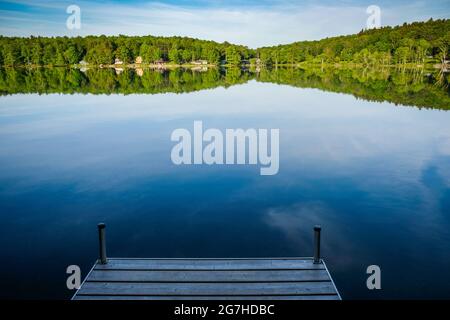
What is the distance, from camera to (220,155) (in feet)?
53.8

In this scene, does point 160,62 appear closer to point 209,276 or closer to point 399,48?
point 399,48

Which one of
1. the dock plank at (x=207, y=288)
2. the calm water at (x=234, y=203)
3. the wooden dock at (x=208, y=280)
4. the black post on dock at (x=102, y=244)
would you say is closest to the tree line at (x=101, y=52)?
the calm water at (x=234, y=203)

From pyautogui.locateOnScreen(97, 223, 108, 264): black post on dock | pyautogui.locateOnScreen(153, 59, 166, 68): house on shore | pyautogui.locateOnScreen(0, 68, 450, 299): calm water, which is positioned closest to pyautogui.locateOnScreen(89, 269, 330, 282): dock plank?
pyautogui.locateOnScreen(97, 223, 108, 264): black post on dock

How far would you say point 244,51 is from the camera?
14100 centimetres

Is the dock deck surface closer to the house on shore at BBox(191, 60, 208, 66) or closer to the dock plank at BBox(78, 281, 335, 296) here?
the dock plank at BBox(78, 281, 335, 296)

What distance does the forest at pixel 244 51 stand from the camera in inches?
3536

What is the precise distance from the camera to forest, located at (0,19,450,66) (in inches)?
3536

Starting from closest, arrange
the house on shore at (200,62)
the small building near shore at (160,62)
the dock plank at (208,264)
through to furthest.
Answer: the dock plank at (208,264)
the small building near shore at (160,62)
the house on shore at (200,62)

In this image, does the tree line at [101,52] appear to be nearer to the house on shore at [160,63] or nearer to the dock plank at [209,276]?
the house on shore at [160,63]

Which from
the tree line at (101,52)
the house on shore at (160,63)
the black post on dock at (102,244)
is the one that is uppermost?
the tree line at (101,52)

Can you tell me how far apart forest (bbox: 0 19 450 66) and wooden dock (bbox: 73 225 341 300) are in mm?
86981

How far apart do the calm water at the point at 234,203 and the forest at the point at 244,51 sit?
3003 inches
